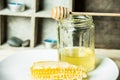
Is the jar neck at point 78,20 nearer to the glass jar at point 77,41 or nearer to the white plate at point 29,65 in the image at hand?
the glass jar at point 77,41

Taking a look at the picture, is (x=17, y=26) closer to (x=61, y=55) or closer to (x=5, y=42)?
(x=5, y=42)

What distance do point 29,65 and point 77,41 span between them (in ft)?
0.41

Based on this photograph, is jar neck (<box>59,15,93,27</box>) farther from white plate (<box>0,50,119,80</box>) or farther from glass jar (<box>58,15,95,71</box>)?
white plate (<box>0,50,119,80</box>)

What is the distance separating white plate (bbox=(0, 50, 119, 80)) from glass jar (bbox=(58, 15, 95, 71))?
0.10ft

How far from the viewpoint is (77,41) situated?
651 mm

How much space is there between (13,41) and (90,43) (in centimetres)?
89

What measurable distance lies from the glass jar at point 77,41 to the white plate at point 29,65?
0.03m

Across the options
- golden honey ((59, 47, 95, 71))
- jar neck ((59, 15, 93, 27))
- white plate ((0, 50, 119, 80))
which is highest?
jar neck ((59, 15, 93, 27))

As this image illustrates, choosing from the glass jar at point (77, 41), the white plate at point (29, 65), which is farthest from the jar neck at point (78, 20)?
the white plate at point (29, 65)

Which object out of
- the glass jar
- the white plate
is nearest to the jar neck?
the glass jar

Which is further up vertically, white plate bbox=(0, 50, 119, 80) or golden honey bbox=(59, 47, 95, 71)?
golden honey bbox=(59, 47, 95, 71)

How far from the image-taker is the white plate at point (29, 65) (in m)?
0.58

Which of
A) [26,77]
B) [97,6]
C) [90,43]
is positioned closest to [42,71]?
[26,77]

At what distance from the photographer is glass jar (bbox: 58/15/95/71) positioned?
61 centimetres
